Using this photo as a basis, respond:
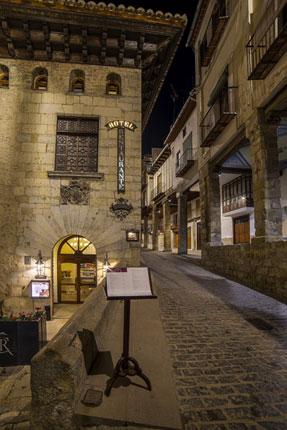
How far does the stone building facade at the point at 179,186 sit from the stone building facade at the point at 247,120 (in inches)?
115

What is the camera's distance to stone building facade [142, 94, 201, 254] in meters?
17.1

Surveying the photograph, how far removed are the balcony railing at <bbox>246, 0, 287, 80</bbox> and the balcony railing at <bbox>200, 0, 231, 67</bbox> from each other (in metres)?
3.02

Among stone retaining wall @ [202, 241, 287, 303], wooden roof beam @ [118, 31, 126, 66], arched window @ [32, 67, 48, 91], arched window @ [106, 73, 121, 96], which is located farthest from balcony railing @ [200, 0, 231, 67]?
stone retaining wall @ [202, 241, 287, 303]

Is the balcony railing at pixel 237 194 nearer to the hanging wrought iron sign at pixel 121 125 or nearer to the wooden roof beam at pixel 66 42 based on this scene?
the hanging wrought iron sign at pixel 121 125

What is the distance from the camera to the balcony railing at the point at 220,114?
989cm

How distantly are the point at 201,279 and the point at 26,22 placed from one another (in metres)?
10.9

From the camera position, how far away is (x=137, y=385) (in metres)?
2.87

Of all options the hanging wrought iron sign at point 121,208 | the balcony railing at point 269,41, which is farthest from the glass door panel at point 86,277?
the balcony railing at point 269,41

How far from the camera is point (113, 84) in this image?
10.1 metres

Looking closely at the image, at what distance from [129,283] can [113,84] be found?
9.35 meters

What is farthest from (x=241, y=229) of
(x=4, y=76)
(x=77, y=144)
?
(x=4, y=76)

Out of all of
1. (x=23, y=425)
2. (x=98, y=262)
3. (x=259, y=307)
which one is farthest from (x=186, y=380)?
(x=98, y=262)

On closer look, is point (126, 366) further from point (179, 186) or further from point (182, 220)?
point (179, 186)

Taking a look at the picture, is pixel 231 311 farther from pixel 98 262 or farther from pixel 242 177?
pixel 242 177
